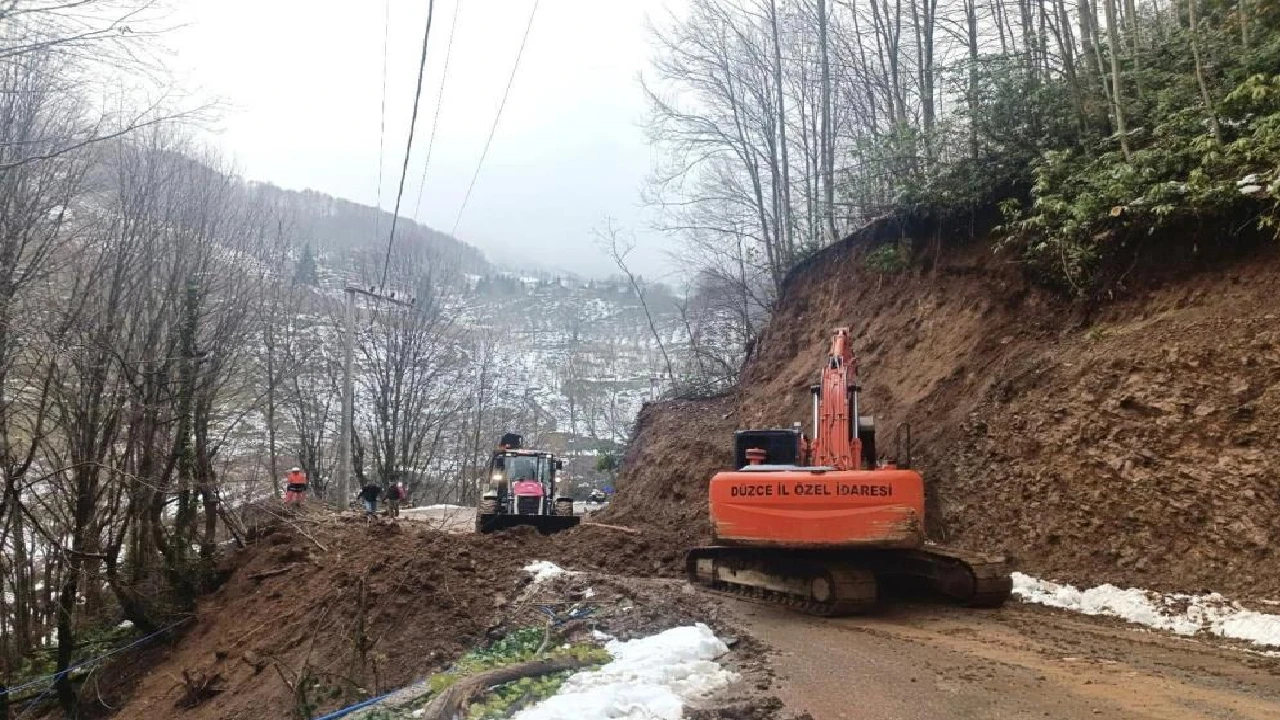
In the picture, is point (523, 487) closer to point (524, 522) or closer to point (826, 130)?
point (524, 522)

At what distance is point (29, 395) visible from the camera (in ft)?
43.7

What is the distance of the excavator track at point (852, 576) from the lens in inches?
334

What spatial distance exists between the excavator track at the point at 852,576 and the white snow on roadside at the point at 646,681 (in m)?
2.01

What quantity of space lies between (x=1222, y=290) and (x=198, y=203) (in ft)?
61.9

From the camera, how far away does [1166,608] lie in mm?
7746

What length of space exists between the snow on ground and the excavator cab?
10342mm

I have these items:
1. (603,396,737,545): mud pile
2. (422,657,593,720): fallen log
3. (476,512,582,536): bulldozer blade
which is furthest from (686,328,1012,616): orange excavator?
(476,512,582,536): bulldozer blade

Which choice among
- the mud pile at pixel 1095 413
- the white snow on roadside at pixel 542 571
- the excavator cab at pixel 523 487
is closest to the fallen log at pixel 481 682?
the white snow on roadside at pixel 542 571

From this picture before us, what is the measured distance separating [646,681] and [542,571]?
15.1ft

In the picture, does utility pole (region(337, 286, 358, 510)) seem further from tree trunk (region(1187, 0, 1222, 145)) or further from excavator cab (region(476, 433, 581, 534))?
tree trunk (region(1187, 0, 1222, 145))

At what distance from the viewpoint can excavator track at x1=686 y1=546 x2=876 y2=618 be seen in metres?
8.55

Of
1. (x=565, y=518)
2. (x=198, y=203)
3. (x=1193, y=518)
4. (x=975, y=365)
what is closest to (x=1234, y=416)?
(x=1193, y=518)

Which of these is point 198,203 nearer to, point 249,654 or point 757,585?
point 249,654

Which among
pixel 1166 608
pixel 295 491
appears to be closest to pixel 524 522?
pixel 295 491
